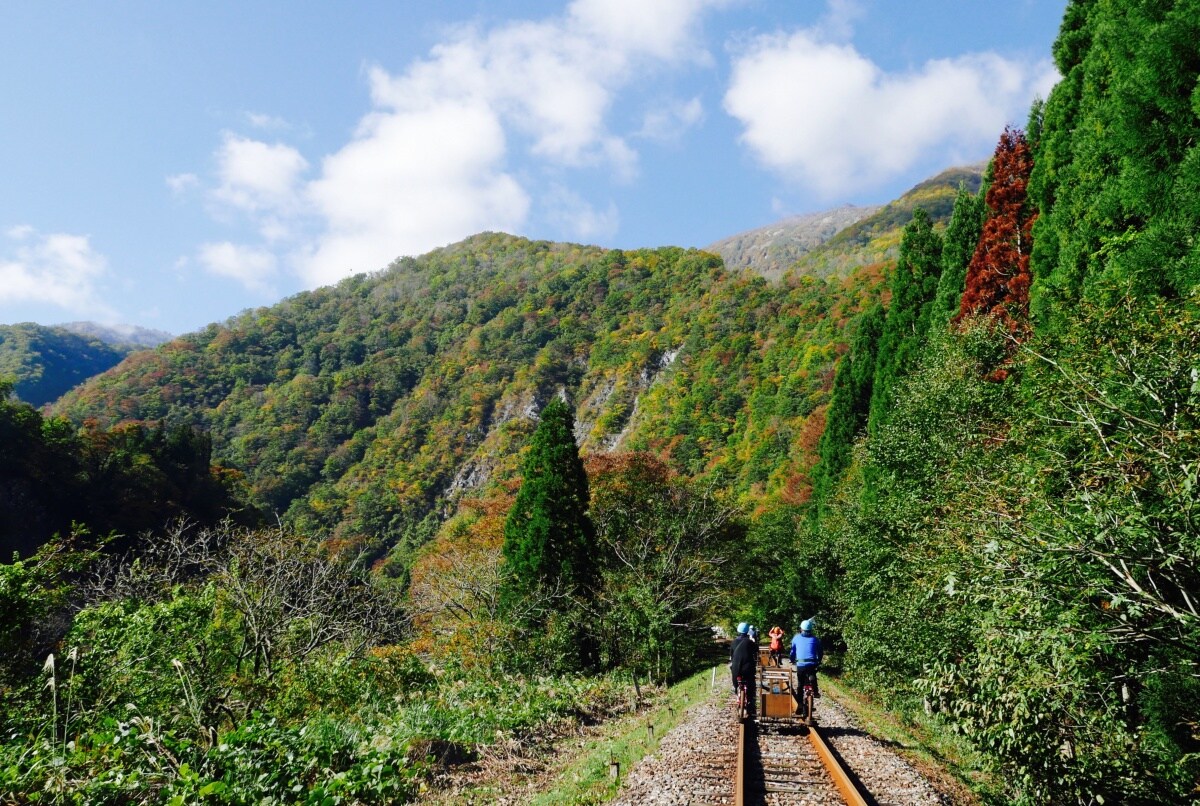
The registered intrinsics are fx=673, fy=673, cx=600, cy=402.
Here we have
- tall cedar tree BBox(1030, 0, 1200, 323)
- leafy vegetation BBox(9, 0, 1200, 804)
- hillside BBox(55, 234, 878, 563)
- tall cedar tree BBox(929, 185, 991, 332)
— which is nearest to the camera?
leafy vegetation BBox(9, 0, 1200, 804)

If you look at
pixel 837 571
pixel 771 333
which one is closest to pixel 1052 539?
pixel 837 571

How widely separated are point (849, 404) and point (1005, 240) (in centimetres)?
1647

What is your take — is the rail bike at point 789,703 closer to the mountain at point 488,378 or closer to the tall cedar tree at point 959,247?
the tall cedar tree at point 959,247

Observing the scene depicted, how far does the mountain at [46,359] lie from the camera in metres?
111

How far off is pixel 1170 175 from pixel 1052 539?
26.6 ft

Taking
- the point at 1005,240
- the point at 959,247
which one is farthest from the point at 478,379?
the point at 1005,240

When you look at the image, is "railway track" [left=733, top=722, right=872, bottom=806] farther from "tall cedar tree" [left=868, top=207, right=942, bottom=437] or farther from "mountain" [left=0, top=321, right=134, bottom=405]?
"mountain" [left=0, top=321, right=134, bottom=405]

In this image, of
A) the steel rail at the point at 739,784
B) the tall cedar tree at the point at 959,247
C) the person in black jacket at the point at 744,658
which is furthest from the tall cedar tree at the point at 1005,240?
the steel rail at the point at 739,784

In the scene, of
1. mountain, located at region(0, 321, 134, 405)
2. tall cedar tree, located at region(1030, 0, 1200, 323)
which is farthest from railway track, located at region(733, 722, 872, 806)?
mountain, located at region(0, 321, 134, 405)

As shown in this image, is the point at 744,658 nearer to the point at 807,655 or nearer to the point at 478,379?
the point at 807,655

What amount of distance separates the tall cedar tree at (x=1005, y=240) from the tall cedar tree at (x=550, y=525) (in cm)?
1437

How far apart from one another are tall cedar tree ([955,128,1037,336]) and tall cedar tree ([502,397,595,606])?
14367 millimetres

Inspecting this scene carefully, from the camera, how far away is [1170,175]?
974cm

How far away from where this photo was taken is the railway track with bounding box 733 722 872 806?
7.06m
